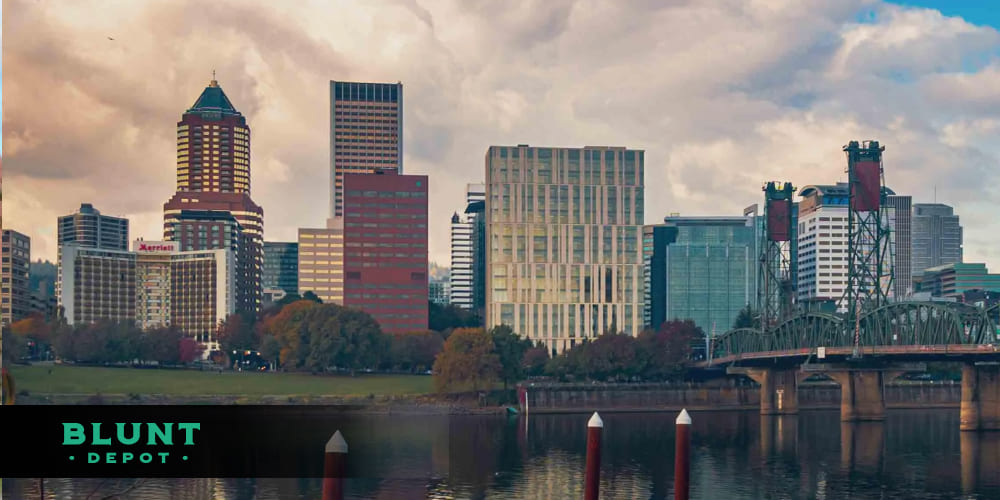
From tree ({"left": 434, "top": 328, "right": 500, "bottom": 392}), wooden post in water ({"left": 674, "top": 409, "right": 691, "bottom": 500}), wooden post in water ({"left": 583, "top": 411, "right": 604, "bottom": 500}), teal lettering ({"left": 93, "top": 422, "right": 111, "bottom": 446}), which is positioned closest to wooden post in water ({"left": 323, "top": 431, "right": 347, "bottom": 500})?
teal lettering ({"left": 93, "top": 422, "right": 111, "bottom": 446})

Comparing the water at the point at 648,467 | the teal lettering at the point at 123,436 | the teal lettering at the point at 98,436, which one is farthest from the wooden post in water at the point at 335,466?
the water at the point at 648,467

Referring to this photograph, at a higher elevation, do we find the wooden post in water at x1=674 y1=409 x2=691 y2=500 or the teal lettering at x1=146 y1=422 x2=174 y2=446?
the teal lettering at x1=146 y1=422 x2=174 y2=446

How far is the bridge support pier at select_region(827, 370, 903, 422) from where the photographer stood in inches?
7141

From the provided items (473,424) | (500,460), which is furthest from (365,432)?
(500,460)

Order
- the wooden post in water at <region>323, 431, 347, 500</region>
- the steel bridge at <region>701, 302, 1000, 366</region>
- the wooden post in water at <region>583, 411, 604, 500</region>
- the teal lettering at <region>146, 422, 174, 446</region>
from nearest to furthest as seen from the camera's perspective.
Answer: the teal lettering at <region>146, 422, 174, 446</region>
the wooden post in water at <region>323, 431, 347, 500</region>
the wooden post in water at <region>583, 411, 604, 500</region>
the steel bridge at <region>701, 302, 1000, 366</region>

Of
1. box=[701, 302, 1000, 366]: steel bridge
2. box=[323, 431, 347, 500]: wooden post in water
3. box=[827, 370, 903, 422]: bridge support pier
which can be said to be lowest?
box=[827, 370, 903, 422]: bridge support pier

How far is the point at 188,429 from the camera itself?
2030 cm

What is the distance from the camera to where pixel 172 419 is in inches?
805

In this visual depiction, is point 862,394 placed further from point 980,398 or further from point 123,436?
point 123,436

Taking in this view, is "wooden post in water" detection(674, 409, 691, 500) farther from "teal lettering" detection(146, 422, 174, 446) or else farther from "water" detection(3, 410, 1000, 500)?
"water" detection(3, 410, 1000, 500)

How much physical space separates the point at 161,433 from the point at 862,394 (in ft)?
573

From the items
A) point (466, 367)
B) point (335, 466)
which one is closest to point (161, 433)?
point (335, 466)

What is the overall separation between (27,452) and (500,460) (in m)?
99.9

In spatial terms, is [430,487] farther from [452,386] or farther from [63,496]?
[452,386]
